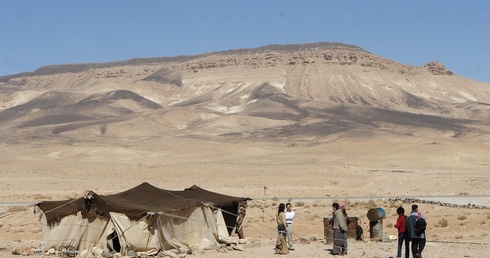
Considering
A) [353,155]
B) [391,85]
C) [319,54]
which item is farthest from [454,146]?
[319,54]

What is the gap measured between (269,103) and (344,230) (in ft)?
438

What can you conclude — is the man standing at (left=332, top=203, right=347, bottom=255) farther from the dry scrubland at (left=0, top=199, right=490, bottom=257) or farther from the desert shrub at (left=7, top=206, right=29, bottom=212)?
the desert shrub at (left=7, top=206, right=29, bottom=212)

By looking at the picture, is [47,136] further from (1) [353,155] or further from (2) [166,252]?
(2) [166,252]

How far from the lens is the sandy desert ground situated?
79.4ft

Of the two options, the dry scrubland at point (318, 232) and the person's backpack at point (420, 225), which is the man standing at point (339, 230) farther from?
the person's backpack at point (420, 225)

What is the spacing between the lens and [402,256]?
1927 centimetres

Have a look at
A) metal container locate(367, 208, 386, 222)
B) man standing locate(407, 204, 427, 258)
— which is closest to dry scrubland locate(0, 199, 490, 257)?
metal container locate(367, 208, 386, 222)

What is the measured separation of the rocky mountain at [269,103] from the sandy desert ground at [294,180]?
18.4 metres

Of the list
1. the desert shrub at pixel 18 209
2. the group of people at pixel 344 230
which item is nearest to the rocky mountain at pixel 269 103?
the desert shrub at pixel 18 209

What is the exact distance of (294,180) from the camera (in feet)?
186

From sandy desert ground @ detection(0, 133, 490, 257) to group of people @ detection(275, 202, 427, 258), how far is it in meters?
0.40

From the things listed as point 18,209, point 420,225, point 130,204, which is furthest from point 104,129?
point 420,225

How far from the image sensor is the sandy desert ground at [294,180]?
953 inches

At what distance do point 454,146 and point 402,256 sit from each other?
71152 millimetres
